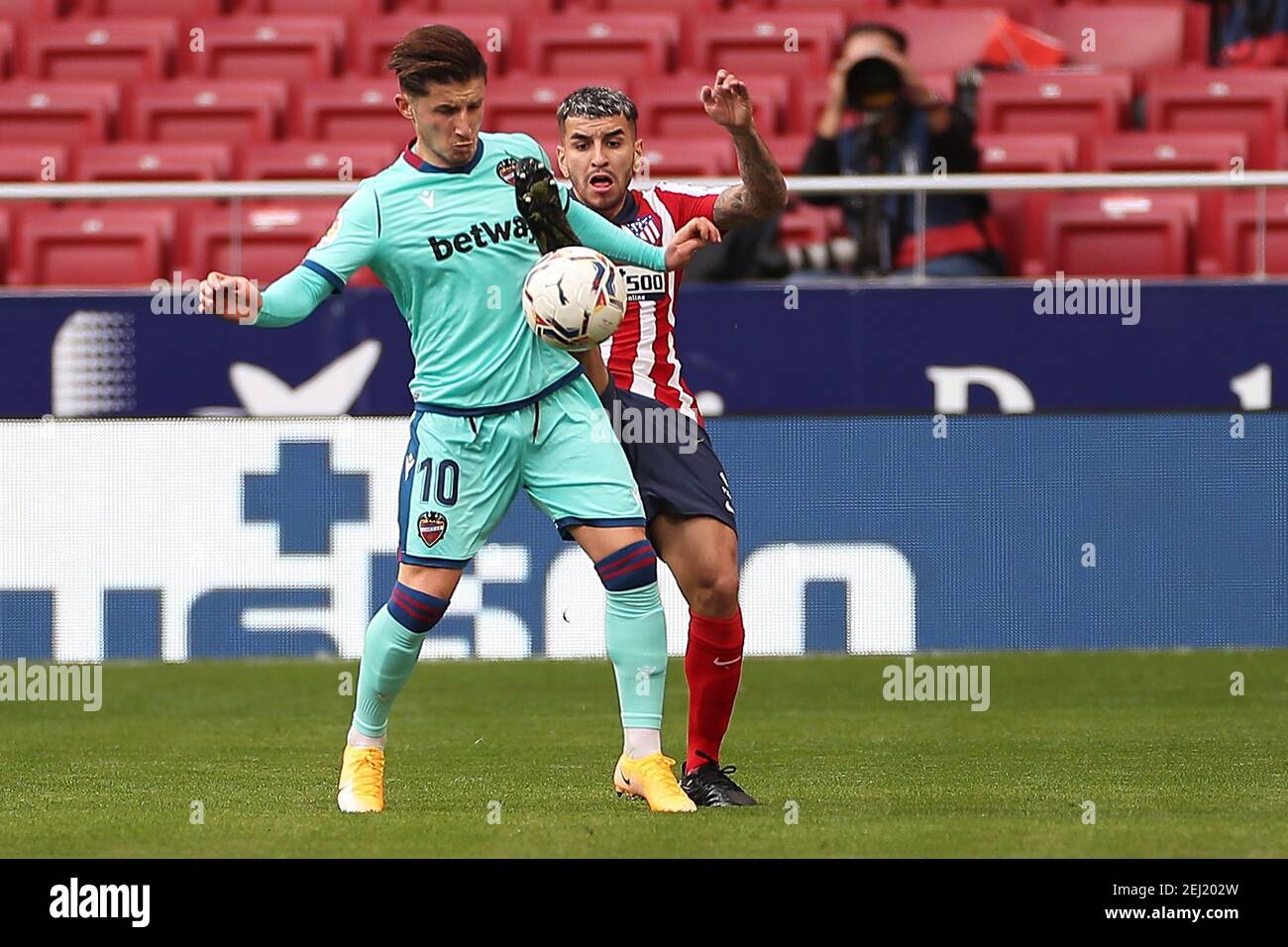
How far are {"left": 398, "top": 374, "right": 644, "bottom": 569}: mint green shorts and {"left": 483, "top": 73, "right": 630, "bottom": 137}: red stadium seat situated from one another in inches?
224

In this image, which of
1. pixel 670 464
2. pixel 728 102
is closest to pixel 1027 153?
pixel 670 464

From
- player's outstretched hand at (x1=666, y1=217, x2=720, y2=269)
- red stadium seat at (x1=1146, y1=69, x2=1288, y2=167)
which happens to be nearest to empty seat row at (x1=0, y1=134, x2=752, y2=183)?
red stadium seat at (x1=1146, y1=69, x2=1288, y2=167)

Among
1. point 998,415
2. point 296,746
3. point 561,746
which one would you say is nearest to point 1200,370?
point 998,415

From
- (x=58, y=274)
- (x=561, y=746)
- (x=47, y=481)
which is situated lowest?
(x=561, y=746)

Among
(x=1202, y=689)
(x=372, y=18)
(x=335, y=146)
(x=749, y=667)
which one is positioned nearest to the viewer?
(x=1202, y=689)

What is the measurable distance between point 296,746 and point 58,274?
415cm

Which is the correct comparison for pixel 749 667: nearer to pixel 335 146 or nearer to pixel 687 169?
pixel 687 169

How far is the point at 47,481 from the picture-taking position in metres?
10.2

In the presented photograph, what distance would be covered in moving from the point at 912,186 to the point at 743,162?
368 centimetres

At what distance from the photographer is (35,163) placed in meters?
11.6

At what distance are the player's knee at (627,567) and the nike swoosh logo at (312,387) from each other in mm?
4436

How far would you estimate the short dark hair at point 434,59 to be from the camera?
5781mm

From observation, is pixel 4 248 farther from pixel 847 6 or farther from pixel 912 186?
pixel 847 6

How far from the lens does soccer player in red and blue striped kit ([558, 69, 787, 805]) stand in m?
6.39
